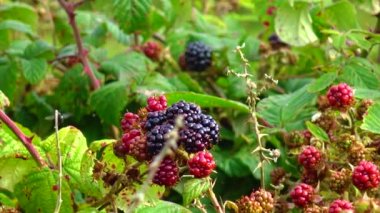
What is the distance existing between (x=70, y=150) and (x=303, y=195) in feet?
1.74

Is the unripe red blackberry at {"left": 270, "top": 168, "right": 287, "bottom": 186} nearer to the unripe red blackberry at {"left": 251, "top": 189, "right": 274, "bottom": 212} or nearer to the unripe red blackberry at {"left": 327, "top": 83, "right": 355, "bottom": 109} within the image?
the unripe red blackberry at {"left": 327, "top": 83, "right": 355, "bottom": 109}

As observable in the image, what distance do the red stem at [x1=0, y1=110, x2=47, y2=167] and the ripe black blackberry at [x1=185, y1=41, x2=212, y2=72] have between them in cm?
98

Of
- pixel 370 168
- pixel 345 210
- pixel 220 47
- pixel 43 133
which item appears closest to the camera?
pixel 345 210

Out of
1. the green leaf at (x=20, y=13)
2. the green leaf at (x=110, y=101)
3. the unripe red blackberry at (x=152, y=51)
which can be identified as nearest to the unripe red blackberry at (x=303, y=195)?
the green leaf at (x=110, y=101)

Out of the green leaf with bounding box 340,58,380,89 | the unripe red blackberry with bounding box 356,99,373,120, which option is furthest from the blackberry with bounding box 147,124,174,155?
the green leaf with bounding box 340,58,380,89

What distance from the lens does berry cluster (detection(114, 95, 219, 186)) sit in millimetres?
1381

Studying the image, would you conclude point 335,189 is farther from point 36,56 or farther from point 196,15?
point 196,15

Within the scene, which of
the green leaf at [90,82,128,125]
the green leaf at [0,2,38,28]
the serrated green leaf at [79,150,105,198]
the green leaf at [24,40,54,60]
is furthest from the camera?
the green leaf at [0,2,38,28]

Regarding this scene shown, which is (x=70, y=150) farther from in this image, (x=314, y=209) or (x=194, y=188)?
(x=314, y=209)

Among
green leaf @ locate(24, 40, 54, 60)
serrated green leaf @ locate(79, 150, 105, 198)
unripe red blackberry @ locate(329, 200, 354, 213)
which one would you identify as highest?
unripe red blackberry @ locate(329, 200, 354, 213)

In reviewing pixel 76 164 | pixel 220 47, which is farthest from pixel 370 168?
pixel 220 47

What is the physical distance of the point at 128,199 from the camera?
1.56 m

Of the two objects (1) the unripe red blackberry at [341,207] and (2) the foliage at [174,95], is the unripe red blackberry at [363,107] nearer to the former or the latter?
(2) the foliage at [174,95]

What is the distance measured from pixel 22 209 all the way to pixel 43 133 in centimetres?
76
